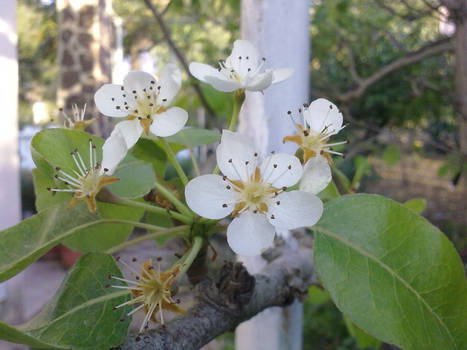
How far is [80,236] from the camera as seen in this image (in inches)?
20.0

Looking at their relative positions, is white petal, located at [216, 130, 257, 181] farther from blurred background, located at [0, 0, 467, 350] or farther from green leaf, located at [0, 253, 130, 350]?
blurred background, located at [0, 0, 467, 350]

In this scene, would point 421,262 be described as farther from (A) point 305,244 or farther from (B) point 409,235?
(A) point 305,244

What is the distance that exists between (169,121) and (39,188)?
0.60 feet

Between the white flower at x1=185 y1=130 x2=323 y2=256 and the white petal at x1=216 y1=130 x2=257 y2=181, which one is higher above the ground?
the white petal at x1=216 y1=130 x2=257 y2=181

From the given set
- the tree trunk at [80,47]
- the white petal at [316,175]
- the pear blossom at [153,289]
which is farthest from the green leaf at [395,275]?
the tree trunk at [80,47]

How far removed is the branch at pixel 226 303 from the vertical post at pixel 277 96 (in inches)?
4.5

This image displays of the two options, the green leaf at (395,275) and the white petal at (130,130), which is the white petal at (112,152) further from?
the green leaf at (395,275)

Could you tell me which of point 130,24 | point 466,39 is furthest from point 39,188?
point 130,24

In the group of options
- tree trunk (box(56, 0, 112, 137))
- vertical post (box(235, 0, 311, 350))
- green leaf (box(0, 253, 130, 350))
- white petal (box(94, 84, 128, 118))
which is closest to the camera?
green leaf (box(0, 253, 130, 350))

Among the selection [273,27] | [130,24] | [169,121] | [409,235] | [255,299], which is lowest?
[255,299]

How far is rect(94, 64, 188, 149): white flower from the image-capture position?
437 millimetres

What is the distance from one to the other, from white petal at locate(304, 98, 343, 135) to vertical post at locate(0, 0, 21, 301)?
5.90 feet

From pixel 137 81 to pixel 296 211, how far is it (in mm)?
221

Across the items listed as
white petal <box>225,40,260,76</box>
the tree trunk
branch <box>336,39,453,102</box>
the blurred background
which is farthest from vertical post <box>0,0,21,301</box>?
white petal <box>225,40,260,76</box>
